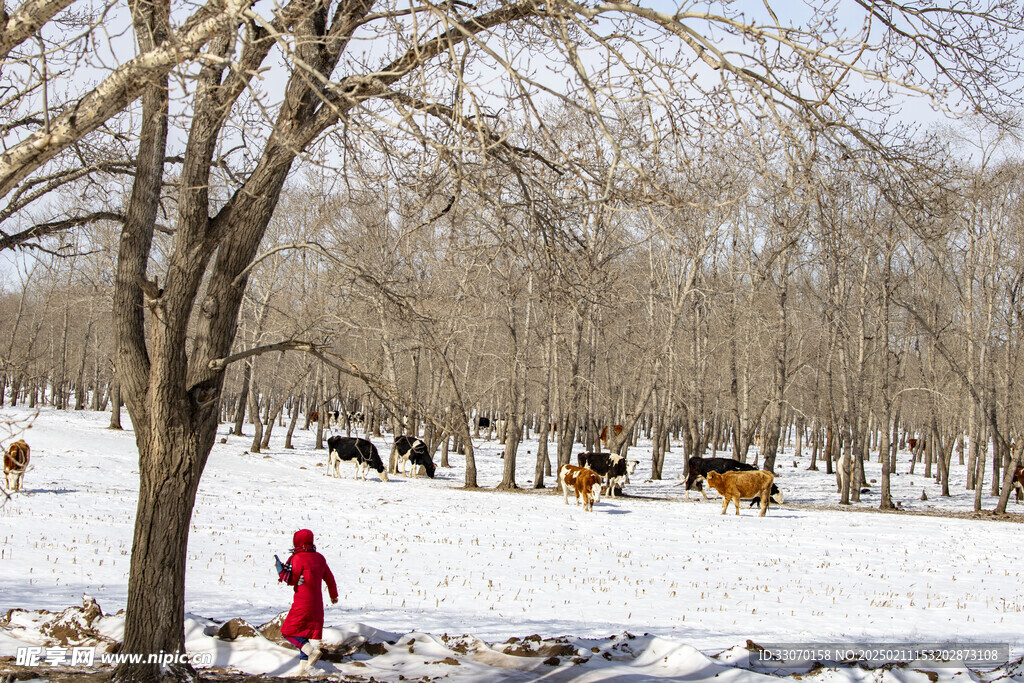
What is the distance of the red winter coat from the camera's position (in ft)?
22.0

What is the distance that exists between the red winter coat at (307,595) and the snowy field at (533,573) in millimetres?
293

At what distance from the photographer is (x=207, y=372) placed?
5.66 metres

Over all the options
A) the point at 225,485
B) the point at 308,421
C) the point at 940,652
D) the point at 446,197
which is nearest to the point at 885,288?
the point at 940,652

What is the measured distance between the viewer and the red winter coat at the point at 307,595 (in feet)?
22.0

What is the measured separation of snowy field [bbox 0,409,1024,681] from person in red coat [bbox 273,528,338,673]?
0.69 feet

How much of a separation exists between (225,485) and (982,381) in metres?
23.2

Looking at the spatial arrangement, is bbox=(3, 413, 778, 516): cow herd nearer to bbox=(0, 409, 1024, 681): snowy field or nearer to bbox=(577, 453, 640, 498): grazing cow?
bbox=(577, 453, 640, 498): grazing cow

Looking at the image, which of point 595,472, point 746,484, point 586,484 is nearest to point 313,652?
point 586,484

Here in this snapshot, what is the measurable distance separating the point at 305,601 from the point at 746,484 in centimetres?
1589

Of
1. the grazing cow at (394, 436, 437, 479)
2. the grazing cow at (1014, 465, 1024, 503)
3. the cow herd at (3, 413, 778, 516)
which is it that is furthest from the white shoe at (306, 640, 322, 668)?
the grazing cow at (1014, 465, 1024, 503)

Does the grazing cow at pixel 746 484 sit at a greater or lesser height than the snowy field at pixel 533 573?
greater

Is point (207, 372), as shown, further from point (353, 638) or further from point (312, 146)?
point (353, 638)

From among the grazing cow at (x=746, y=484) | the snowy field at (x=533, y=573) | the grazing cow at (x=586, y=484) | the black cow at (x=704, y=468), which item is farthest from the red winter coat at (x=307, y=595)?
the black cow at (x=704, y=468)

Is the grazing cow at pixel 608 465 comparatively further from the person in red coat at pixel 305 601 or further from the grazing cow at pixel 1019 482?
the person in red coat at pixel 305 601
